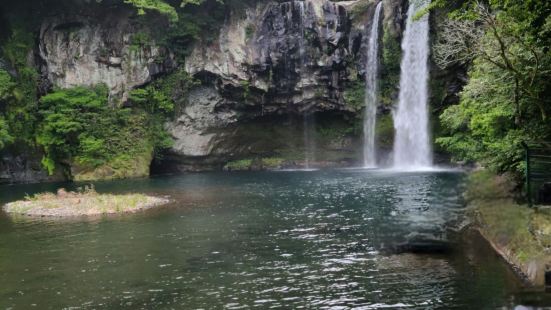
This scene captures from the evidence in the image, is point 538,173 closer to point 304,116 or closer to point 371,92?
point 371,92

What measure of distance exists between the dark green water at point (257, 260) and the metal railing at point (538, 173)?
6.89 ft

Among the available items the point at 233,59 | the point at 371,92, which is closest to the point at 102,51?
the point at 233,59

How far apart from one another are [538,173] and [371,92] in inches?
1237

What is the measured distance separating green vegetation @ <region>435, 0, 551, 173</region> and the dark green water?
289 centimetres

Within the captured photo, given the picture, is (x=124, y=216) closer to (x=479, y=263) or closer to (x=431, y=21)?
(x=479, y=263)

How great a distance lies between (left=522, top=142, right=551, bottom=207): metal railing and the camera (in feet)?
45.1

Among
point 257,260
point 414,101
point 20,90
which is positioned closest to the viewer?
point 257,260

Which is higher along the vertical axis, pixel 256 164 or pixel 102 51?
pixel 102 51

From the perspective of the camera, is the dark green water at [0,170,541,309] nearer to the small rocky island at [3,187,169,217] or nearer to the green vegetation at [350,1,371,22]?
the small rocky island at [3,187,169,217]

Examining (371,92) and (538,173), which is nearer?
(538,173)

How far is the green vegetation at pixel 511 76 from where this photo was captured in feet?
41.3

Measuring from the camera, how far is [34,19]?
45.2 meters

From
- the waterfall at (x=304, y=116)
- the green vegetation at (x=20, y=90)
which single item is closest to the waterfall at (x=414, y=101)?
the waterfall at (x=304, y=116)

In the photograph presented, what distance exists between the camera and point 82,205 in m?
25.8
